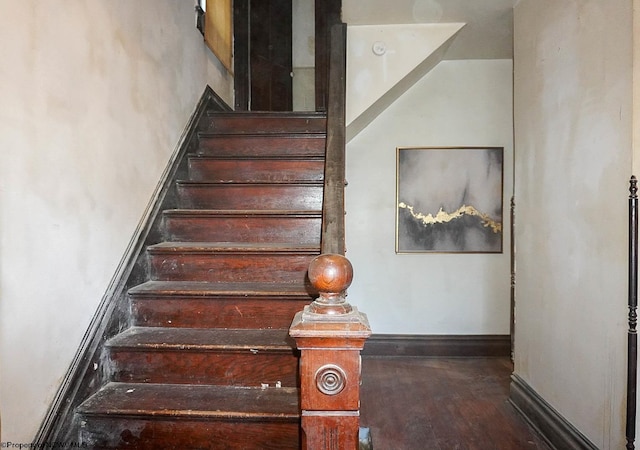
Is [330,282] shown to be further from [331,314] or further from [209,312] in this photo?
[209,312]

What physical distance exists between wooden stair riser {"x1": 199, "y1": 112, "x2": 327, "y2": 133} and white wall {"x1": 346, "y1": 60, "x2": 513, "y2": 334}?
0.68m

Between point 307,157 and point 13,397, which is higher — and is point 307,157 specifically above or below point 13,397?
above

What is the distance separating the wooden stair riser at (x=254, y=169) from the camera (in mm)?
2443

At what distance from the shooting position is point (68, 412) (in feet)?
4.31

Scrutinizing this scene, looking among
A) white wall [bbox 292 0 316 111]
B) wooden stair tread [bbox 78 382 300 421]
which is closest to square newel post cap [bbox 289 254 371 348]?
wooden stair tread [bbox 78 382 300 421]

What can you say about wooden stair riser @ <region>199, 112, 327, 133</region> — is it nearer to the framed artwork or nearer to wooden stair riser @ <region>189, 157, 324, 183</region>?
wooden stair riser @ <region>189, 157, 324, 183</region>

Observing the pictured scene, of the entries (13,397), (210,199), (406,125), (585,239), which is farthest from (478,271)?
(13,397)

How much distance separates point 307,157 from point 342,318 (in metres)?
1.72

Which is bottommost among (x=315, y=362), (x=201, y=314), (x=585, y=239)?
(x=201, y=314)

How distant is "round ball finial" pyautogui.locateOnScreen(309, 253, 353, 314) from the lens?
89 cm

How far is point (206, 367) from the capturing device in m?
1.53

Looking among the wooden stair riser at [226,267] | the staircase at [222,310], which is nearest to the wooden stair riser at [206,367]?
the staircase at [222,310]

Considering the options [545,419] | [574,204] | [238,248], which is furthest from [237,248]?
[545,419]

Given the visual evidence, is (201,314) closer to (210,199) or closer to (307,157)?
(210,199)
